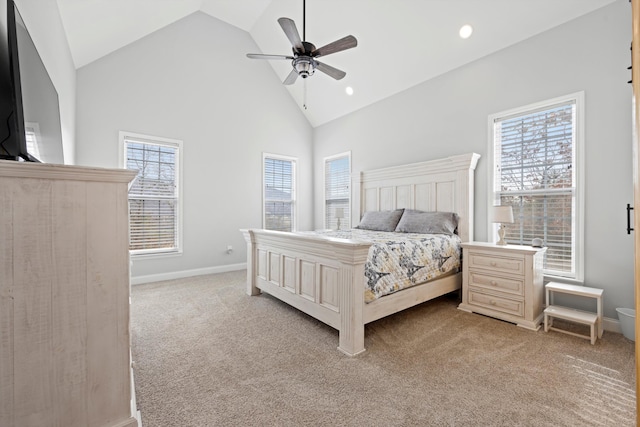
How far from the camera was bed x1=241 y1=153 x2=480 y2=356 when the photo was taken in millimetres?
2150

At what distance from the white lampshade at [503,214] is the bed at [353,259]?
548 mm

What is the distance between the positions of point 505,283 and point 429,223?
1087 mm

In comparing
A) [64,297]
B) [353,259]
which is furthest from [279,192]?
[64,297]

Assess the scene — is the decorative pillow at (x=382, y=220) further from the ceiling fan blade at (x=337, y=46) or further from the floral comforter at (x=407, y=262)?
the ceiling fan blade at (x=337, y=46)

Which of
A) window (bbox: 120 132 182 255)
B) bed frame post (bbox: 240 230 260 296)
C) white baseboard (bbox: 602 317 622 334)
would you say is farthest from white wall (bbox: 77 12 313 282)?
white baseboard (bbox: 602 317 622 334)

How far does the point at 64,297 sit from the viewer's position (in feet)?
3.53

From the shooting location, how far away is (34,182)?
1.02 metres

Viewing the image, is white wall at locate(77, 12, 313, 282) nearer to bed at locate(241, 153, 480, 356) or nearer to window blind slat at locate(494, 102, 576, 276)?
bed at locate(241, 153, 480, 356)

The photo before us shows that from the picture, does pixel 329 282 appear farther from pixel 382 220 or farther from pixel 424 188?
pixel 424 188

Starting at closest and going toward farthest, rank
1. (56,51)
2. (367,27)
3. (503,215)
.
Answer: (56,51) → (503,215) → (367,27)

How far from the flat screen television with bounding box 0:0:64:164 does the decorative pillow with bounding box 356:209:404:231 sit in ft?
11.7

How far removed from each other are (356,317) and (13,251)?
1905 mm

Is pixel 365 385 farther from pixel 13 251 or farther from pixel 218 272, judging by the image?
pixel 218 272

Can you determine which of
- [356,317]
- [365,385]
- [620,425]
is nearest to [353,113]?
[356,317]
